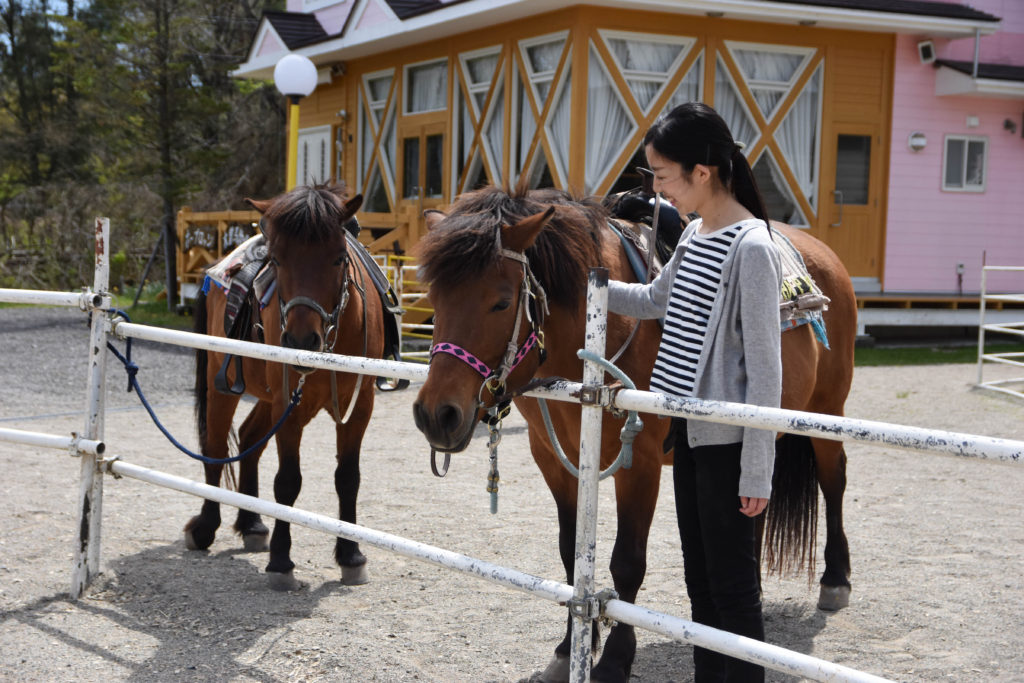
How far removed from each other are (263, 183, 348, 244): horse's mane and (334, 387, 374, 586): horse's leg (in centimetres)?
78

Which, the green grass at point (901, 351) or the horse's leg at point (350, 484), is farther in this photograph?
the green grass at point (901, 351)

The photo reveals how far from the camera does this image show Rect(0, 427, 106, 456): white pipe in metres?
4.31

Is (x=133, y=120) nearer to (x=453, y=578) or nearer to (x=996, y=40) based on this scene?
(x=996, y=40)

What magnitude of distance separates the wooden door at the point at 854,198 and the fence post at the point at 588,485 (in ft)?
40.2

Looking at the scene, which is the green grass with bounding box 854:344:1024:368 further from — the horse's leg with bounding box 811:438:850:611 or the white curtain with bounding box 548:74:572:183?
the horse's leg with bounding box 811:438:850:611

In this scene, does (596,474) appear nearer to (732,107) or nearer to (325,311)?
(325,311)

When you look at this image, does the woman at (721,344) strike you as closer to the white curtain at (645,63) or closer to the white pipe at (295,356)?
the white pipe at (295,356)

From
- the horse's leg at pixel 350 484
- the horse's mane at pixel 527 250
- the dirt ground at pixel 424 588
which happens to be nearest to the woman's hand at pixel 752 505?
the horse's mane at pixel 527 250

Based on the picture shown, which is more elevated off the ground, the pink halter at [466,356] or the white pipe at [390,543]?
the pink halter at [466,356]

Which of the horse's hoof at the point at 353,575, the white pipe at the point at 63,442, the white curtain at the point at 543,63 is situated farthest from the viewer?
the white curtain at the point at 543,63

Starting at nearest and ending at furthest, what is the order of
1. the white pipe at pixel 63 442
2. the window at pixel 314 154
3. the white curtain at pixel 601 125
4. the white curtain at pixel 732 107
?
1. the white pipe at pixel 63 442
2. the white curtain at pixel 601 125
3. the white curtain at pixel 732 107
4. the window at pixel 314 154

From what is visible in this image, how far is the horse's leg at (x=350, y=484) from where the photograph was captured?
15.5 feet

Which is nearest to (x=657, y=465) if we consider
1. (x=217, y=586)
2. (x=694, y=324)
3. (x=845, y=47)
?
(x=694, y=324)

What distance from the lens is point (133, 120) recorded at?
19.9 m
